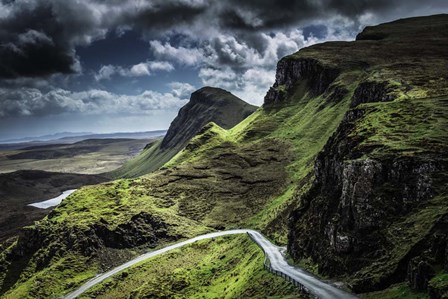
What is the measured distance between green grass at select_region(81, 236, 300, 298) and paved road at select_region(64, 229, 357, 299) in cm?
243

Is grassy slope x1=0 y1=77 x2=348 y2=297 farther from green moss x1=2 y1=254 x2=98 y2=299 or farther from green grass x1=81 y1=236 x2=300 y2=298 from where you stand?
green grass x1=81 y1=236 x2=300 y2=298

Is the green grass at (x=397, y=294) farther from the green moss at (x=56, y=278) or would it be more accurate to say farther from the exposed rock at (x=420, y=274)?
the green moss at (x=56, y=278)

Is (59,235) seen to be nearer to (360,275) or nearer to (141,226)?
(141,226)

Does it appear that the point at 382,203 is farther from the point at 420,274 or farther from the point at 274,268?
Result: the point at 274,268

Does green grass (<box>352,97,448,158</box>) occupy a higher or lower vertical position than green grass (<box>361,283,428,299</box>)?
higher

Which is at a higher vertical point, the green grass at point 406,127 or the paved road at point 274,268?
the green grass at point 406,127

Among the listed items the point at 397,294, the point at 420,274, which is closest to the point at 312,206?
the point at 397,294

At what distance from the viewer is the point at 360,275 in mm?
53531

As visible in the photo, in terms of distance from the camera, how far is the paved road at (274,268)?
5428 cm

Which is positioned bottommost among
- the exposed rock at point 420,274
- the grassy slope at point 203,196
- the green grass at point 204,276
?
Result: the green grass at point 204,276

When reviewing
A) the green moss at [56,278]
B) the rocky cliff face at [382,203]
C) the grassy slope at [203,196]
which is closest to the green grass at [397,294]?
the rocky cliff face at [382,203]

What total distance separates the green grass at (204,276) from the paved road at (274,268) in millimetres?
2433

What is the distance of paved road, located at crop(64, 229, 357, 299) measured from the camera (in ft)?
178

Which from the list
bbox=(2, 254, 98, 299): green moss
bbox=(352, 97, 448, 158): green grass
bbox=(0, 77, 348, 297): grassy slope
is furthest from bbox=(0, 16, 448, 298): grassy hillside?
bbox=(0, 77, 348, 297): grassy slope
